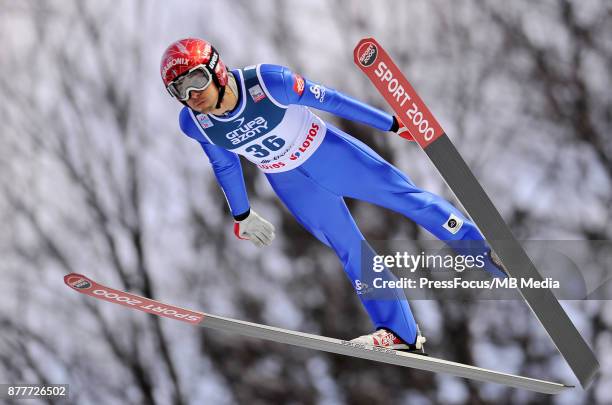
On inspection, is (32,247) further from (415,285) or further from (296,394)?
(415,285)

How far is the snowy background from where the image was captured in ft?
16.8

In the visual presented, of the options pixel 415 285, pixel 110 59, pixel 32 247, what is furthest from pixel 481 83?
pixel 32 247

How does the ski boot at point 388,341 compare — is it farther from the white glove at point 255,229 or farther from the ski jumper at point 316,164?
the white glove at point 255,229

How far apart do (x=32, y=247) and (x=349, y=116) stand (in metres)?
3.25

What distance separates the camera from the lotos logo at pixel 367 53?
3029 millimetres

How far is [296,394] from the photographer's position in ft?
19.3

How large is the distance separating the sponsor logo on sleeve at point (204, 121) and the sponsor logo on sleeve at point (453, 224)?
1156 mm

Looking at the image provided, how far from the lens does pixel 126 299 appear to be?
3744 millimetres

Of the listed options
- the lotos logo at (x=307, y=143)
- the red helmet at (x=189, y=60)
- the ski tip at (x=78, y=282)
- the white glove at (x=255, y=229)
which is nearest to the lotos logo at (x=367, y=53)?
the lotos logo at (x=307, y=143)

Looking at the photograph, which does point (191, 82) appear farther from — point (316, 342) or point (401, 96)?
point (316, 342)

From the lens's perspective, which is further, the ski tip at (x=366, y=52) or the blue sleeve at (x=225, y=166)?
the blue sleeve at (x=225, y=166)

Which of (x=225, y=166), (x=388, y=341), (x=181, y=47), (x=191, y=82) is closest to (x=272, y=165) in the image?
(x=225, y=166)

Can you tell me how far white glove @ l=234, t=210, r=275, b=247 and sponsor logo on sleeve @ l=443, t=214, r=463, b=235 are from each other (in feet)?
2.80

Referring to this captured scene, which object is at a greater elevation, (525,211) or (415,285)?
(525,211)
